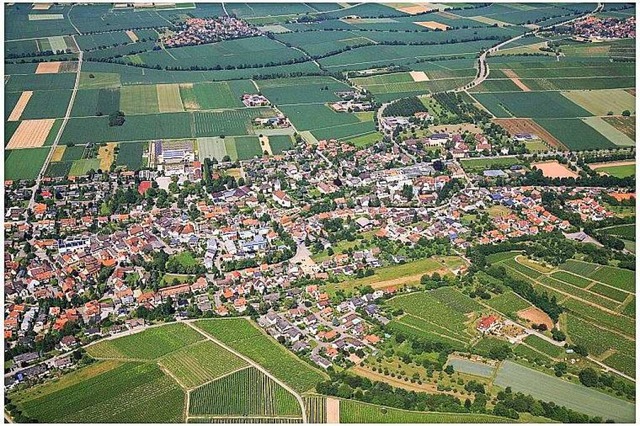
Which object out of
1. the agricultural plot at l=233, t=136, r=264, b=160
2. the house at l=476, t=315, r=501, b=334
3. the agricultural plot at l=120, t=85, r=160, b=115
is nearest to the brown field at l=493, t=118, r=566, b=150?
the agricultural plot at l=233, t=136, r=264, b=160

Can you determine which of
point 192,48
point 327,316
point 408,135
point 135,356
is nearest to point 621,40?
point 408,135

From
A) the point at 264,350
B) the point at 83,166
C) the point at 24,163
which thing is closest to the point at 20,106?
the point at 24,163

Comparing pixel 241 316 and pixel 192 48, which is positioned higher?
pixel 192 48

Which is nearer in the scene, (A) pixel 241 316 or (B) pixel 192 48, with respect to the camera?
(A) pixel 241 316

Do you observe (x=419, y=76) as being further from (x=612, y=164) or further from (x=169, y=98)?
(x=612, y=164)

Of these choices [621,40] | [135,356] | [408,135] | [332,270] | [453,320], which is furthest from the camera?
[621,40]

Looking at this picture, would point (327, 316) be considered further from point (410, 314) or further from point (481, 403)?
point (481, 403)

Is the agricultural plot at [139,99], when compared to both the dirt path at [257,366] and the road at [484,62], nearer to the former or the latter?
the road at [484,62]
